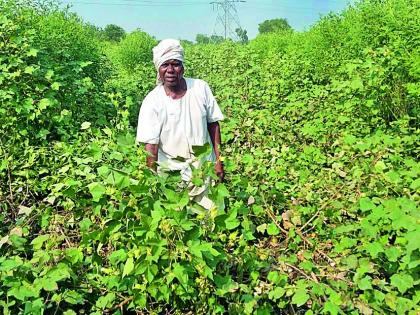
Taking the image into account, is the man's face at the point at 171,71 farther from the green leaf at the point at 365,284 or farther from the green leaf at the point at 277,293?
the green leaf at the point at 365,284

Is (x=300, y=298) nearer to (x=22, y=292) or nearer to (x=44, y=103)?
(x=22, y=292)

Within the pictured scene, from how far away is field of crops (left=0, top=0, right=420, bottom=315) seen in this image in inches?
87.2

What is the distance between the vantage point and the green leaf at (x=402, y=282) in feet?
7.18

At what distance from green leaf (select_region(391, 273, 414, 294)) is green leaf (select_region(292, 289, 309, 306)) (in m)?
0.38

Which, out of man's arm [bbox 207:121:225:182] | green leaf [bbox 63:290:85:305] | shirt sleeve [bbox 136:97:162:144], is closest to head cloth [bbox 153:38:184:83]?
shirt sleeve [bbox 136:97:162:144]

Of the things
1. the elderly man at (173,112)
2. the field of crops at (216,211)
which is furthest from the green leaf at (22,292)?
the elderly man at (173,112)

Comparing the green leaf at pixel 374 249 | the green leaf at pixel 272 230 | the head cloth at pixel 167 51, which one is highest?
→ the head cloth at pixel 167 51

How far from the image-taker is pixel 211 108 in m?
3.22

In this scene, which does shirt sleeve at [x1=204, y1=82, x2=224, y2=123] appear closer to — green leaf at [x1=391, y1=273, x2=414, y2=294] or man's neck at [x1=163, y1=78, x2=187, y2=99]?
man's neck at [x1=163, y1=78, x2=187, y2=99]

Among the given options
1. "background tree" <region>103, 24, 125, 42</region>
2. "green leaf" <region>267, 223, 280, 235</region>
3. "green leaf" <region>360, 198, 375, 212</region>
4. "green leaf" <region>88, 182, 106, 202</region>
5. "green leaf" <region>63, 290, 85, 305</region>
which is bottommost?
"green leaf" <region>63, 290, 85, 305</region>

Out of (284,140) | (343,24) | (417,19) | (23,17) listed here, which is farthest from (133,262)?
(343,24)

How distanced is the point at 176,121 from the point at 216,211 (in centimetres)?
95

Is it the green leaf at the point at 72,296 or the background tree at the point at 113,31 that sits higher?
the background tree at the point at 113,31

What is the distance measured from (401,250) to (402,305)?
268 mm
